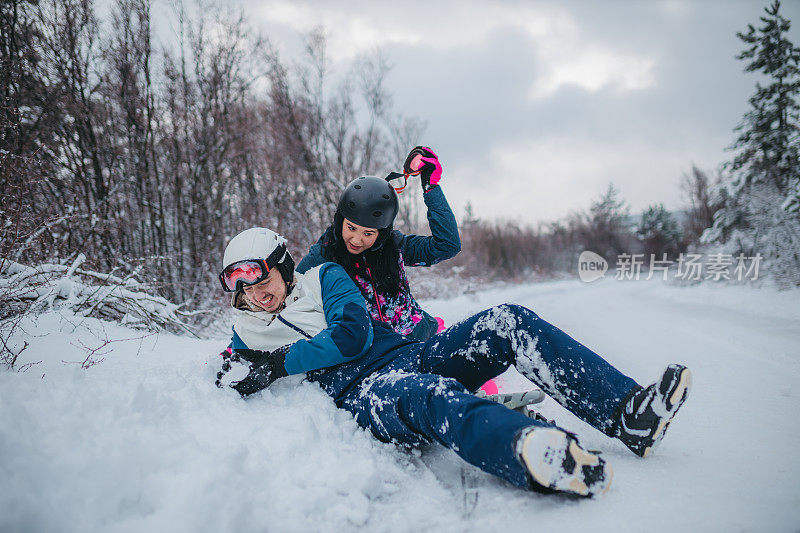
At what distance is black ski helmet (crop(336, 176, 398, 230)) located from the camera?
244 centimetres

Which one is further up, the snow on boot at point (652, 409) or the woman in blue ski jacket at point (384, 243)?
the woman in blue ski jacket at point (384, 243)

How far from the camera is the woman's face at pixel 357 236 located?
243cm

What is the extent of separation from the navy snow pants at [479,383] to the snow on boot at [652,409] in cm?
5

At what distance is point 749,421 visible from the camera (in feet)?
6.19

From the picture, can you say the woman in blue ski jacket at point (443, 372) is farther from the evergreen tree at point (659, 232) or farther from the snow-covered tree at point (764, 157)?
the evergreen tree at point (659, 232)

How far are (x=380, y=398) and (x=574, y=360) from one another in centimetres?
79

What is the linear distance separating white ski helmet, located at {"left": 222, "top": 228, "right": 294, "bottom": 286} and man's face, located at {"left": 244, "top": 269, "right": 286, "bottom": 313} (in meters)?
0.05

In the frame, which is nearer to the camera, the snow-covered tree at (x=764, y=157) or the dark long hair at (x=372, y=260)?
the dark long hair at (x=372, y=260)

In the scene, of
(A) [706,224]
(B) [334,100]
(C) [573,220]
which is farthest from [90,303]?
(C) [573,220]

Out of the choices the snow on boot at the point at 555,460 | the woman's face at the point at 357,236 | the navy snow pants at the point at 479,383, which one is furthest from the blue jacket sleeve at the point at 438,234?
the snow on boot at the point at 555,460

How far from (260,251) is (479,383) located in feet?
4.23
